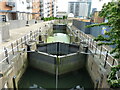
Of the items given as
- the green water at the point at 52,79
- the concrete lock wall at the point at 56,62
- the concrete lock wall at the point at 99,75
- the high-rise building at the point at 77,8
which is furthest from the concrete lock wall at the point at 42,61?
the high-rise building at the point at 77,8

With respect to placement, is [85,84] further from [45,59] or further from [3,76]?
[3,76]

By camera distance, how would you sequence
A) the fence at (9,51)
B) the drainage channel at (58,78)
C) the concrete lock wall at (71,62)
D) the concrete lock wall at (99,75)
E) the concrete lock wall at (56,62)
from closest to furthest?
the concrete lock wall at (99,75) < the fence at (9,51) < the drainage channel at (58,78) < the concrete lock wall at (56,62) < the concrete lock wall at (71,62)

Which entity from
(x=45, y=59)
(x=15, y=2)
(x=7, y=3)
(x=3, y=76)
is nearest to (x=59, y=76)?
(x=45, y=59)

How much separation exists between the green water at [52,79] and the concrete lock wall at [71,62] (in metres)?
0.52

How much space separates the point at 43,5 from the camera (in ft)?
200

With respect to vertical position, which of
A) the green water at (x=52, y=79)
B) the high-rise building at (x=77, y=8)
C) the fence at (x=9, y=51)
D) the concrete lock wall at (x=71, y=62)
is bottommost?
the green water at (x=52, y=79)

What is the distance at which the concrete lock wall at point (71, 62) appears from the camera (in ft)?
33.4

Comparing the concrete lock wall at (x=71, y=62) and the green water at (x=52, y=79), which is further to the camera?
the concrete lock wall at (x=71, y=62)

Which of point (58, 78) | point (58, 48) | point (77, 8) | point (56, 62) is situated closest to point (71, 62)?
point (56, 62)

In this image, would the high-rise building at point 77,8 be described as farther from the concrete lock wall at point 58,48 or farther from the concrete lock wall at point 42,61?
the concrete lock wall at point 42,61

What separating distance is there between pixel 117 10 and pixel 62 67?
25.9 feet

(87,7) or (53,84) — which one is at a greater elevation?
(87,7)

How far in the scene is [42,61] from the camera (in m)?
10.6

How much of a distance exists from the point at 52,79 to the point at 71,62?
256 centimetres
